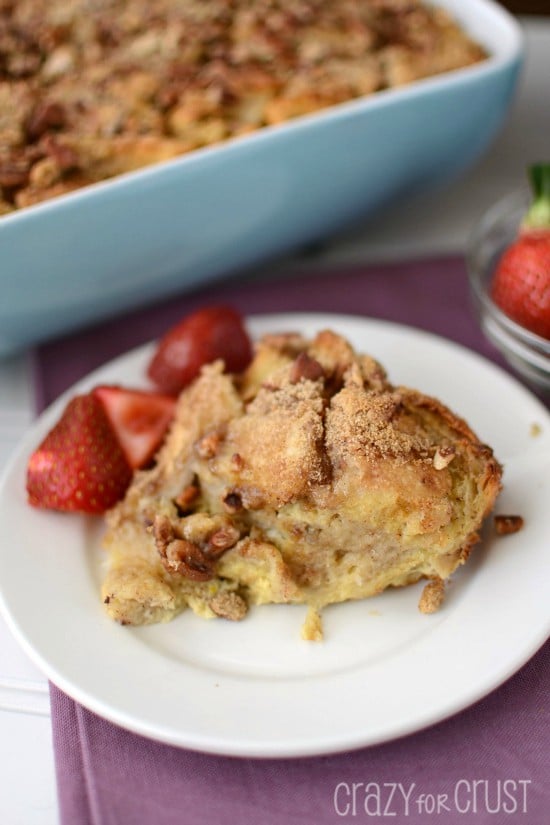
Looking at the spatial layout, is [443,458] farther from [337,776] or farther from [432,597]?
[337,776]

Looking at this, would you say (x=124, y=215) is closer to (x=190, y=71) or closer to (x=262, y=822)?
(x=190, y=71)

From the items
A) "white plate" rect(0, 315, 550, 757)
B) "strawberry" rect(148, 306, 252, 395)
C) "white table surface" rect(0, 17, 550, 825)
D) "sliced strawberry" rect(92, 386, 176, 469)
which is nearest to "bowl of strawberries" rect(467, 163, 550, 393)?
"white plate" rect(0, 315, 550, 757)

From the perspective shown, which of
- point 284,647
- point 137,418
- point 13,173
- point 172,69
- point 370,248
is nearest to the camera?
point 284,647

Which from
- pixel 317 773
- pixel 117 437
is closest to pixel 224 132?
pixel 117 437

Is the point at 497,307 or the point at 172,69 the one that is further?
the point at 172,69

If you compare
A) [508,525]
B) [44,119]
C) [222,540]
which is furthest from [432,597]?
[44,119]

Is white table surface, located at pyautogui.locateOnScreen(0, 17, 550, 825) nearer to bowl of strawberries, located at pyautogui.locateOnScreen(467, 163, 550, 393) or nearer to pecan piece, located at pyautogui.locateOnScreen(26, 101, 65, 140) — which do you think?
bowl of strawberries, located at pyautogui.locateOnScreen(467, 163, 550, 393)
